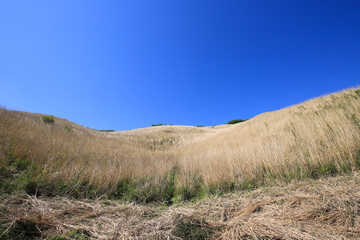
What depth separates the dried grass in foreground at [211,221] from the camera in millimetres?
1612

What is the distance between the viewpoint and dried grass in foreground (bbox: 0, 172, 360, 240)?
1612 millimetres

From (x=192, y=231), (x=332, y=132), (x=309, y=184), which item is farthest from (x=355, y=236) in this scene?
(x=332, y=132)

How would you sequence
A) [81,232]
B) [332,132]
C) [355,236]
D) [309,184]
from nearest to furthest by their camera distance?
[355,236] → [81,232] → [309,184] → [332,132]

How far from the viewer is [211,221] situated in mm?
1935

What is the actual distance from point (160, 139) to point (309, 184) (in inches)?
604

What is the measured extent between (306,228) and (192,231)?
1401 mm

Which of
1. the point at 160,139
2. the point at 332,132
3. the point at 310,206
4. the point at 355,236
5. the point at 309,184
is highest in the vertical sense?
the point at 160,139

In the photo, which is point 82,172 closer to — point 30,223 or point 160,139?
point 30,223

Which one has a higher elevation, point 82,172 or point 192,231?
point 82,172

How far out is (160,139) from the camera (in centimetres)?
1717

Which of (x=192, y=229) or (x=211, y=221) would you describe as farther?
(x=211, y=221)

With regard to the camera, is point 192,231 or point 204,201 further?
point 204,201

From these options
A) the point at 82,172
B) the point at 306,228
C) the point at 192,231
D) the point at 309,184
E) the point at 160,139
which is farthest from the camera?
Answer: the point at 160,139

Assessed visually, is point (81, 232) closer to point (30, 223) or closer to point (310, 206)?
point (30, 223)
